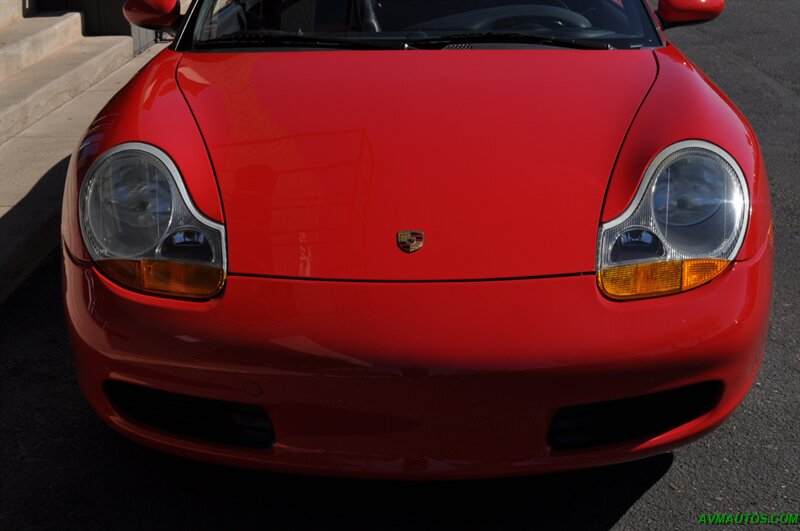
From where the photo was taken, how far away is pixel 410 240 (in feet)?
7.53

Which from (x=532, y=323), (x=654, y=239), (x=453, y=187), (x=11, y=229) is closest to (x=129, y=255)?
(x=453, y=187)

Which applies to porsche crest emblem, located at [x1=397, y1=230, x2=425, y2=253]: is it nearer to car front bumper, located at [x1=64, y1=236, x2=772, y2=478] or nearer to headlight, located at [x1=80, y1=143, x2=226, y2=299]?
car front bumper, located at [x1=64, y1=236, x2=772, y2=478]

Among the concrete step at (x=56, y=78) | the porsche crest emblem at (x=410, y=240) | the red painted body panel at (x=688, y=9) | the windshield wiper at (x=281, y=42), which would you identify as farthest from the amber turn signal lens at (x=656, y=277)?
the concrete step at (x=56, y=78)

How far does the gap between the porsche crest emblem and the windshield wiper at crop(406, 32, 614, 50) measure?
3.20 feet

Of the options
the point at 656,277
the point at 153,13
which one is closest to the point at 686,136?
the point at 656,277

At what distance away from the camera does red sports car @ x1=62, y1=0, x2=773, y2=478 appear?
2141 millimetres

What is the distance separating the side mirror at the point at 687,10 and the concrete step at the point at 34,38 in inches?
156

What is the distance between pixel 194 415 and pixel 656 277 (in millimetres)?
1045

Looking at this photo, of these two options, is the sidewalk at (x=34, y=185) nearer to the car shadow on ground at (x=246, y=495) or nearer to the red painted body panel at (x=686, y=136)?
the car shadow on ground at (x=246, y=495)

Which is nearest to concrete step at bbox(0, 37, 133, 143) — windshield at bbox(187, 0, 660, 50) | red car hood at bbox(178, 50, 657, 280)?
windshield at bbox(187, 0, 660, 50)

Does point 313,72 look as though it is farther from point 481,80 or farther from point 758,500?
point 758,500

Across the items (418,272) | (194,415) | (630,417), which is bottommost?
(194,415)

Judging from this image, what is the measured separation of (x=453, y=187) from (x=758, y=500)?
1047 millimetres

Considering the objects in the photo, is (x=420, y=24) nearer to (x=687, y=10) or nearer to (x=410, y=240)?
(x=687, y=10)
